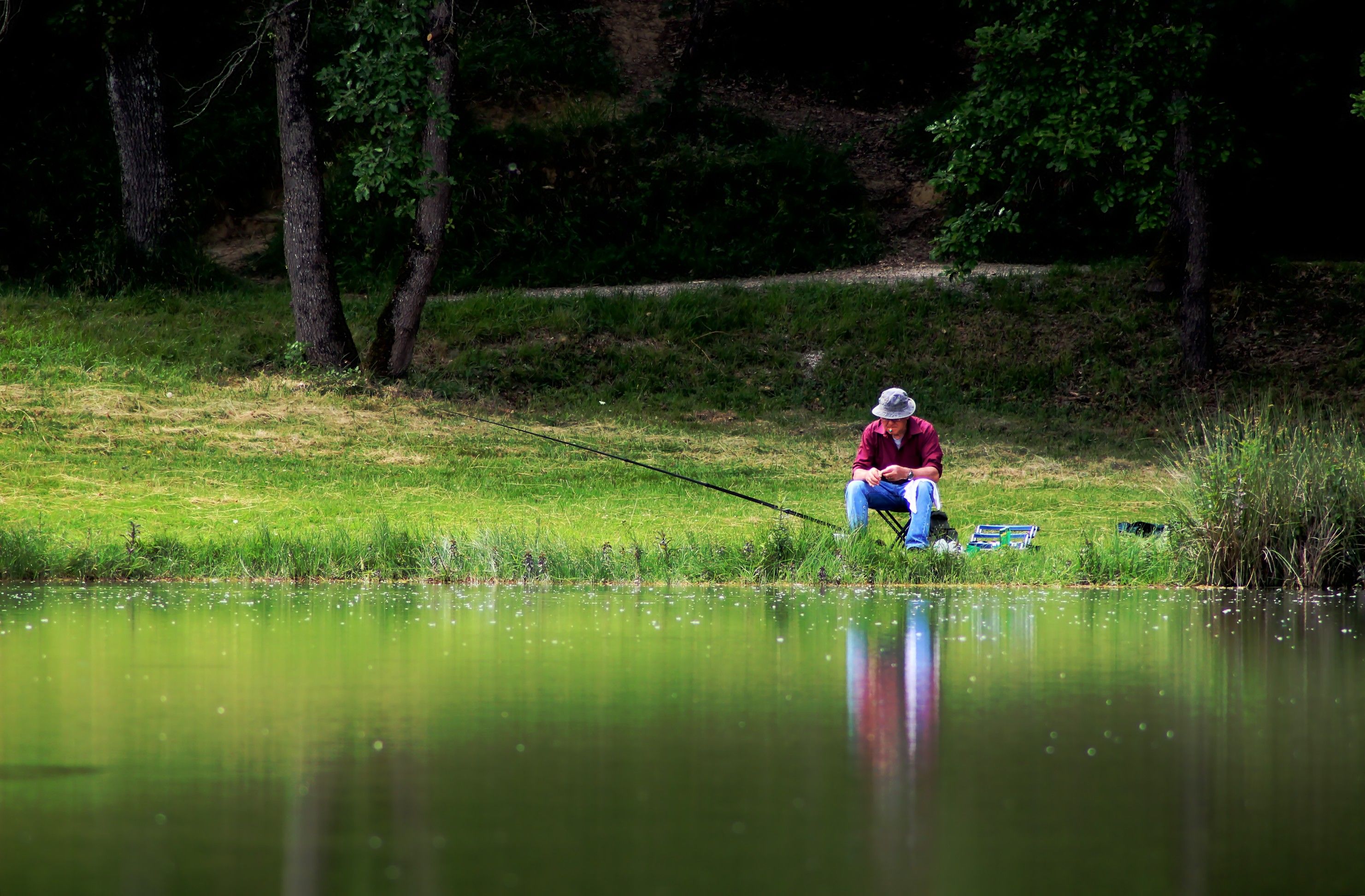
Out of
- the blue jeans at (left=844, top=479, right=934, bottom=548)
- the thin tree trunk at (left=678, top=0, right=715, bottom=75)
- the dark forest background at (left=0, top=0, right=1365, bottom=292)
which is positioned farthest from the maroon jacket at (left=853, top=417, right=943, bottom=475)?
→ the thin tree trunk at (left=678, top=0, right=715, bottom=75)

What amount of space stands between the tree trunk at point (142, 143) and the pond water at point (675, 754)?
17.9 meters

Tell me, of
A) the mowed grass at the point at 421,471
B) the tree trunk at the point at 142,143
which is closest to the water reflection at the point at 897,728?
the mowed grass at the point at 421,471

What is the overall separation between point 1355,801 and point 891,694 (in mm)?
1921

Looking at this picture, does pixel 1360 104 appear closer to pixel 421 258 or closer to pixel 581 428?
pixel 581 428

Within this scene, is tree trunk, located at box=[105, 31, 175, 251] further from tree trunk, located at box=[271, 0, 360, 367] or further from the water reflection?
the water reflection

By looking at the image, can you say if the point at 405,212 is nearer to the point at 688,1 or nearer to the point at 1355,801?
the point at 1355,801

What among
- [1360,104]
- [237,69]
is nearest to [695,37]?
[237,69]

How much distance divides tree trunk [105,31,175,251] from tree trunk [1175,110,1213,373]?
15.5m

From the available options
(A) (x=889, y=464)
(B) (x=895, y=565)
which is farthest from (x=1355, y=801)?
(A) (x=889, y=464)

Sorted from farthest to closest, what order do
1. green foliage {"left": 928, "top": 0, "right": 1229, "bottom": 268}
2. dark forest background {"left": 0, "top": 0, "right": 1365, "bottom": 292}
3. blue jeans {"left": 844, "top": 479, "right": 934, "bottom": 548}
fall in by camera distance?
dark forest background {"left": 0, "top": 0, "right": 1365, "bottom": 292} → green foliage {"left": 928, "top": 0, "right": 1229, "bottom": 268} → blue jeans {"left": 844, "top": 479, "right": 934, "bottom": 548}

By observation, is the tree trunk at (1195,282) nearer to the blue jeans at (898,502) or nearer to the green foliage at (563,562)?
the blue jeans at (898,502)

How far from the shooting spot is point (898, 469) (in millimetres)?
11594

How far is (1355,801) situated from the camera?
13.0 ft

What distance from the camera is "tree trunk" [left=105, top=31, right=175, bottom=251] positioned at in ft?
80.0
